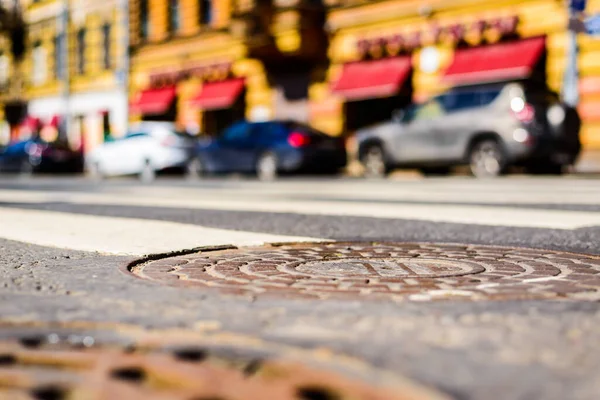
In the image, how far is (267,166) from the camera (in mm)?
18938

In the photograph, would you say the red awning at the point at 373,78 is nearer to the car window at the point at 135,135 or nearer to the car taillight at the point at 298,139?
the car taillight at the point at 298,139

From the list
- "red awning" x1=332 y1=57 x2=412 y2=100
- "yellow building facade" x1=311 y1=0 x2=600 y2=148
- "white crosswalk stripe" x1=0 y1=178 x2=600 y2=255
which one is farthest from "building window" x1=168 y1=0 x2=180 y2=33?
"white crosswalk stripe" x1=0 y1=178 x2=600 y2=255

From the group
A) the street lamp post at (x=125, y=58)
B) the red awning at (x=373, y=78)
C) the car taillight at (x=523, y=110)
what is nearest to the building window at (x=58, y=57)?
the street lamp post at (x=125, y=58)

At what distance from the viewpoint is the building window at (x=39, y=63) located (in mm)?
37984

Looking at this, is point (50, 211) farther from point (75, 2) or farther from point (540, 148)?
point (75, 2)

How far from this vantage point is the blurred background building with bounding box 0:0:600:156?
1897 centimetres

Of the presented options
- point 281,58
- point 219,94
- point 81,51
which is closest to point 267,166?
point 281,58

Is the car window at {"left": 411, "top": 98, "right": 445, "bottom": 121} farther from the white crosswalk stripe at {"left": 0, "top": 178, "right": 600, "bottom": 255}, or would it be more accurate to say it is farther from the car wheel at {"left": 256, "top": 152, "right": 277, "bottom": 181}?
the white crosswalk stripe at {"left": 0, "top": 178, "right": 600, "bottom": 255}

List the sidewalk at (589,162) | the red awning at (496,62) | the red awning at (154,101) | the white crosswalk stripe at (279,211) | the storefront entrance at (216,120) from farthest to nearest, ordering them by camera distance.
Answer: the red awning at (154,101)
the storefront entrance at (216,120)
the red awning at (496,62)
the sidewalk at (589,162)
the white crosswalk stripe at (279,211)

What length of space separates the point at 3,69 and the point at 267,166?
2541cm

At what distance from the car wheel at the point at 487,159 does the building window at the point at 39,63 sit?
26.1m

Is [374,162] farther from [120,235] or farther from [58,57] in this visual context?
[58,57]

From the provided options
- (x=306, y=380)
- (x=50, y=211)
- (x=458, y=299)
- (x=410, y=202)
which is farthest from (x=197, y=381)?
(x=410, y=202)

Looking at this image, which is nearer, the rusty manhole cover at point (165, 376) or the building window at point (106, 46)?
the rusty manhole cover at point (165, 376)
